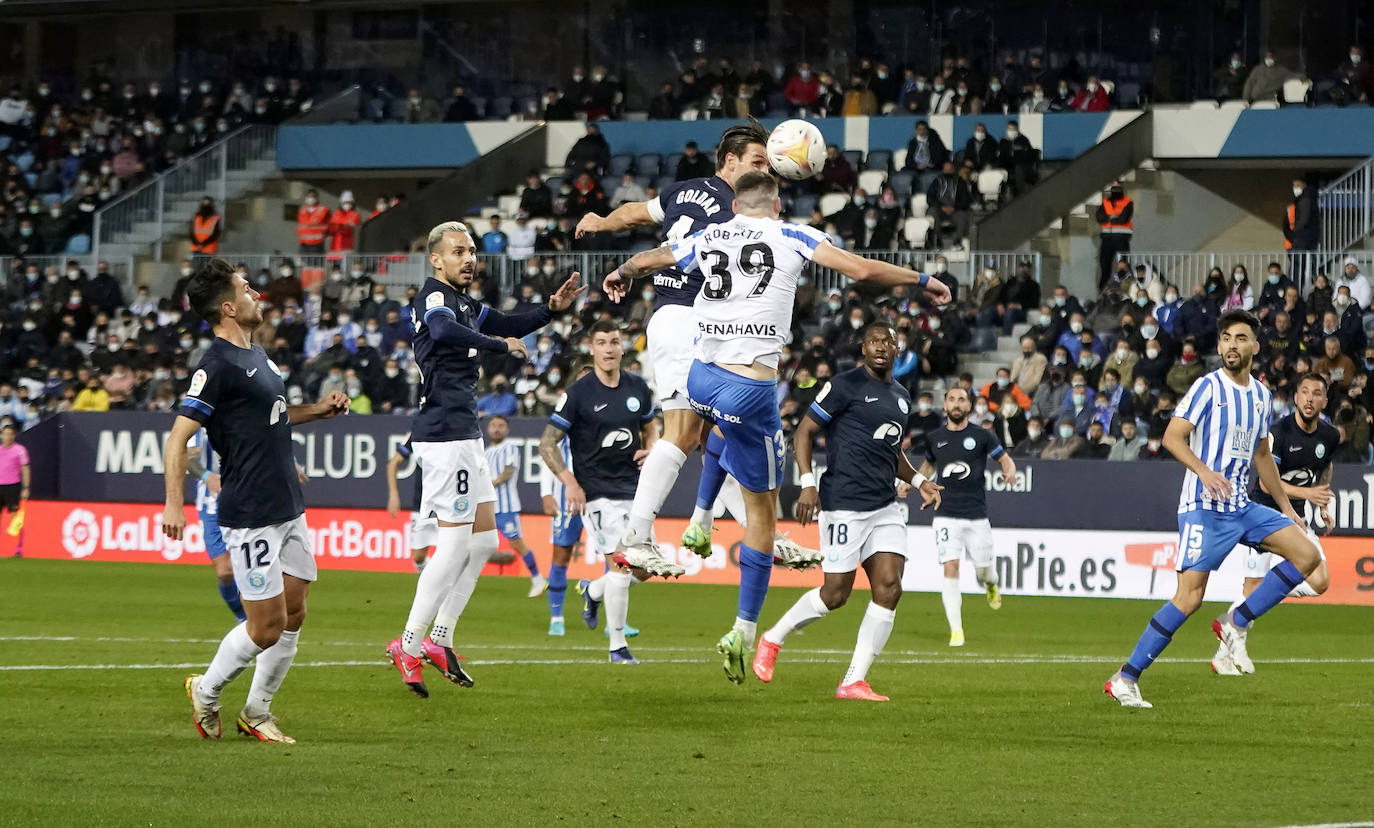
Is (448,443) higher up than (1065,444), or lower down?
higher up

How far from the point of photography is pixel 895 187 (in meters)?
33.9

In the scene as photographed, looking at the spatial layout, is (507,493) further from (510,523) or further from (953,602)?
(953,602)

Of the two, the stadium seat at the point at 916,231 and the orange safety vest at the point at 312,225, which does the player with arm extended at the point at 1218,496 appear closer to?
the stadium seat at the point at 916,231

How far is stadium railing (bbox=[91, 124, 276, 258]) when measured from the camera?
39.0 metres

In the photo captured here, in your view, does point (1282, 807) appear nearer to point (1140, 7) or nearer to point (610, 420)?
point (610, 420)

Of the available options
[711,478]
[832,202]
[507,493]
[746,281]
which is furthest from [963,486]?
[832,202]

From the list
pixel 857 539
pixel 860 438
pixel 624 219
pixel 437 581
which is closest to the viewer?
pixel 624 219

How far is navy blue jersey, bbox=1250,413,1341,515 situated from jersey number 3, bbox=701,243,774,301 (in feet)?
25.3

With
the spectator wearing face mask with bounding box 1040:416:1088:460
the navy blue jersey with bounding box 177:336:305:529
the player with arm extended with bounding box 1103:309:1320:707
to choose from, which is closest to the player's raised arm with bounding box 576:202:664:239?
the navy blue jersey with bounding box 177:336:305:529

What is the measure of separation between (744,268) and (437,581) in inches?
113

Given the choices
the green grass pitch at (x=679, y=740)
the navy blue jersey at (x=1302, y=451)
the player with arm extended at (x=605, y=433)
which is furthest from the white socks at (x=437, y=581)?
the navy blue jersey at (x=1302, y=451)

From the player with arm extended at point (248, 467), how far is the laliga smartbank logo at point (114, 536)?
1929 cm

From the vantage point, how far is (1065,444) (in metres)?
26.2

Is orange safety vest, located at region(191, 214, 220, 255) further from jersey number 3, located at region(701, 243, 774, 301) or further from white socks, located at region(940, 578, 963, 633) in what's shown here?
jersey number 3, located at region(701, 243, 774, 301)
